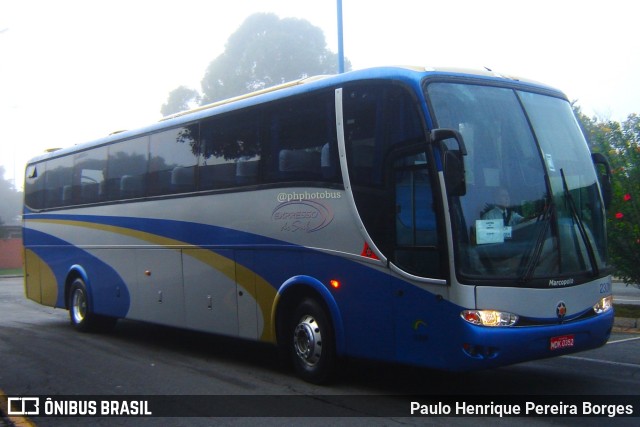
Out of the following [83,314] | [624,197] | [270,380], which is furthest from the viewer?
[83,314]

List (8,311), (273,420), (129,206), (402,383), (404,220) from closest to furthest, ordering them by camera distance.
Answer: (273,420) < (404,220) < (402,383) < (129,206) < (8,311)

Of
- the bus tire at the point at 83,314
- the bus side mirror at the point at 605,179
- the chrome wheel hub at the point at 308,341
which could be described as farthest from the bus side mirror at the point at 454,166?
the bus tire at the point at 83,314

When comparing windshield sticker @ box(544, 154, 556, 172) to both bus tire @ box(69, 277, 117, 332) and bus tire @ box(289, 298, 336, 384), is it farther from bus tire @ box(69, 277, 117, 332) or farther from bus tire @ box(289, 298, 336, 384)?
bus tire @ box(69, 277, 117, 332)

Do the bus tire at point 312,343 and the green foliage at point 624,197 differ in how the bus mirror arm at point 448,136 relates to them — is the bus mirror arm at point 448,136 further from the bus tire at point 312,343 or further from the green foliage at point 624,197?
the green foliage at point 624,197

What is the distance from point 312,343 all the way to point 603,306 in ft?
10.6

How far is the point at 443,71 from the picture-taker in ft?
26.5

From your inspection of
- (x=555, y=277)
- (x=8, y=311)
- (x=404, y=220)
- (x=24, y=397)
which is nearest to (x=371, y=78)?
(x=404, y=220)

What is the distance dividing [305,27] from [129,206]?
55244mm

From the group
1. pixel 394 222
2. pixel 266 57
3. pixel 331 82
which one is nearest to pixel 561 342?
pixel 394 222

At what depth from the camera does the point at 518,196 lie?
7688mm

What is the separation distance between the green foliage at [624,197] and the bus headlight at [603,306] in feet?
20.1

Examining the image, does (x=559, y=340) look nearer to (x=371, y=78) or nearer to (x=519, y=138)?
(x=519, y=138)

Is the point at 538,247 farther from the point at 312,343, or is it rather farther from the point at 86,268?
the point at 86,268

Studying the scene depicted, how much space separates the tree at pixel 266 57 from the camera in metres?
63.7
